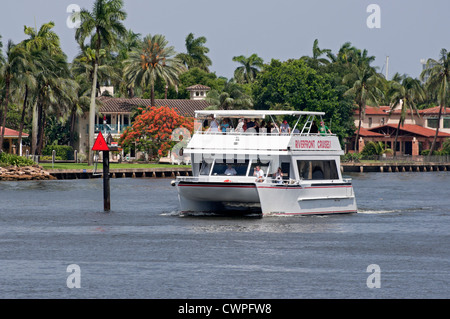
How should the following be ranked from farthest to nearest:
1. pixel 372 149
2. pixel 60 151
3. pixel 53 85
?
pixel 372 149 < pixel 60 151 < pixel 53 85

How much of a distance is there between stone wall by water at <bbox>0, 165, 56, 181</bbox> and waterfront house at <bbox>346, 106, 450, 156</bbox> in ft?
190

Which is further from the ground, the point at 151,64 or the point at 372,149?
the point at 151,64

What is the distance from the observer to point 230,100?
99.2 metres

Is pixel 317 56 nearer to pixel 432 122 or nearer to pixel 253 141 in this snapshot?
pixel 432 122

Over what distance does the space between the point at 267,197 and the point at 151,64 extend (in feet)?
220

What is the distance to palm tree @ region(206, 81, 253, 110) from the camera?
99.7 m

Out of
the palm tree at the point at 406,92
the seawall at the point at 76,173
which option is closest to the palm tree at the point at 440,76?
the palm tree at the point at 406,92

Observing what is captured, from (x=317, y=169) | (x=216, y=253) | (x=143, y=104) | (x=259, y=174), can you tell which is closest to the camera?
(x=216, y=253)

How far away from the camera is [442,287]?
24.5 m

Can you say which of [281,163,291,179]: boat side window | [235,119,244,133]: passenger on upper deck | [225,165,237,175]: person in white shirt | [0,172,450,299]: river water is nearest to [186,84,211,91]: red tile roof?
[0,172,450,299]: river water

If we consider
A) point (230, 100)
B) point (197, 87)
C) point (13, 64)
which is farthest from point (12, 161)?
point (197, 87)

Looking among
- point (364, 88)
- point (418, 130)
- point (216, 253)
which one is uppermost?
point (364, 88)
